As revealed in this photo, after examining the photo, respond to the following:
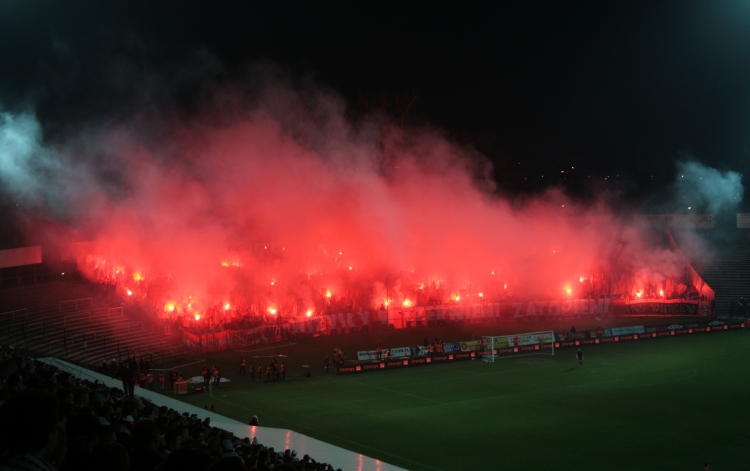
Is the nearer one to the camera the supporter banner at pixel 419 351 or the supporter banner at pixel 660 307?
the supporter banner at pixel 419 351

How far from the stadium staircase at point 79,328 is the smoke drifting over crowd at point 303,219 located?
2705 millimetres

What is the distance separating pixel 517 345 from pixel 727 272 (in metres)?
20.6

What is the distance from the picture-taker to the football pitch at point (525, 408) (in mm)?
17641

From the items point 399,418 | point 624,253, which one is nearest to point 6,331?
point 399,418

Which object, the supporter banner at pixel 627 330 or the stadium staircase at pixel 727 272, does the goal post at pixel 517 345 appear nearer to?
the supporter banner at pixel 627 330

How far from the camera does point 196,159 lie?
36719mm

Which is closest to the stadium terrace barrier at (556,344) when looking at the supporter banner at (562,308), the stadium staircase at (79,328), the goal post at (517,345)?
the goal post at (517,345)

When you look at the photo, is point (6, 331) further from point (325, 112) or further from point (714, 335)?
point (714, 335)

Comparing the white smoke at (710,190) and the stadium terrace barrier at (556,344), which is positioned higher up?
the white smoke at (710,190)

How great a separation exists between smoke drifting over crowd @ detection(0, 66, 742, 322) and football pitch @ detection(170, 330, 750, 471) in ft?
26.1

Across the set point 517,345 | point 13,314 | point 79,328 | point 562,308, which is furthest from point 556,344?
point 13,314

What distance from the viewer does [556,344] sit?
34.3m

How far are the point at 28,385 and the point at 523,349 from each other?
93.6ft

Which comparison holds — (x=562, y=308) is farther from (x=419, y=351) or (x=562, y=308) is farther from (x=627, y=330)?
(x=419, y=351)
